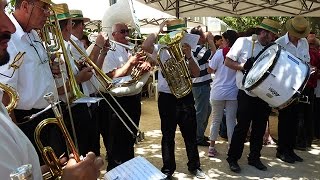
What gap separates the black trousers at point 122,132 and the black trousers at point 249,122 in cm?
Answer: 127

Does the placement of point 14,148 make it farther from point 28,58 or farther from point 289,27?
point 289,27

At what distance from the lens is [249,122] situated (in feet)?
15.4

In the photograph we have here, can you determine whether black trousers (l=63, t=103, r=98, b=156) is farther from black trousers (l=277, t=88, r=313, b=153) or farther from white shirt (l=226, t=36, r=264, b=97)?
black trousers (l=277, t=88, r=313, b=153)

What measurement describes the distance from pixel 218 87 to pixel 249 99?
66 cm

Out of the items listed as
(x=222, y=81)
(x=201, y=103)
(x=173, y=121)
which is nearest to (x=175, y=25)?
(x=173, y=121)

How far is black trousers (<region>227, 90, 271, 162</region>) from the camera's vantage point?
4605mm

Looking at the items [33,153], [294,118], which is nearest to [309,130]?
[294,118]

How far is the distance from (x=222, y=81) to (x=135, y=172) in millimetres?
3574

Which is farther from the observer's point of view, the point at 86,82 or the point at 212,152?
the point at 212,152

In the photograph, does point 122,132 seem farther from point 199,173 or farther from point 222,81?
point 222,81

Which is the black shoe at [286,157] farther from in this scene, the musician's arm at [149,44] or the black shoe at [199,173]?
the musician's arm at [149,44]

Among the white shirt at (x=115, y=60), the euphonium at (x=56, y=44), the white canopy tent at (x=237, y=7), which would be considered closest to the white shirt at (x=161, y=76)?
the white shirt at (x=115, y=60)

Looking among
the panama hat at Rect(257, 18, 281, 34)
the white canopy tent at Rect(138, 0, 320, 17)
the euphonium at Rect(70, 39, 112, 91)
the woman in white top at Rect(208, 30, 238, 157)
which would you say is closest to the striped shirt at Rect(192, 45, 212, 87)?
the woman in white top at Rect(208, 30, 238, 157)

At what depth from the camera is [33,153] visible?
1308 millimetres
